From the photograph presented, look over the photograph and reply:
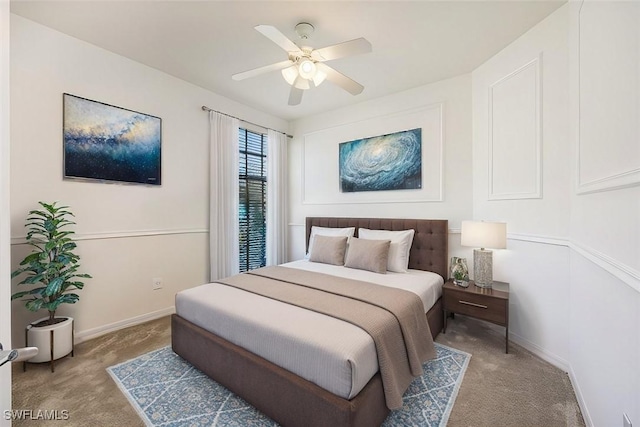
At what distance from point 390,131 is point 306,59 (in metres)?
1.93

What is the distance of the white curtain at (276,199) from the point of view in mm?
4359

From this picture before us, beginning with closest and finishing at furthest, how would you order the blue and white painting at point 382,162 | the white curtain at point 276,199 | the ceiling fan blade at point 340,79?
1. the ceiling fan blade at point 340,79
2. the blue and white painting at point 382,162
3. the white curtain at point 276,199

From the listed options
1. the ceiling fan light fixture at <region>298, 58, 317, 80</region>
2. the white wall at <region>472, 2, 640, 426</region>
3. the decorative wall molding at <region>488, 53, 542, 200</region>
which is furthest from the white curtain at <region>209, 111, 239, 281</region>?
the decorative wall molding at <region>488, 53, 542, 200</region>

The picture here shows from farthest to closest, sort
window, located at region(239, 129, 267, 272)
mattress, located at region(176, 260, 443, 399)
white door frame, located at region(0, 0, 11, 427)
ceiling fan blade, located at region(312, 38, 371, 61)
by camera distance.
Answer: window, located at region(239, 129, 267, 272) → ceiling fan blade, located at region(312, 38, 371, 61) → mattress, located at region(176, 260, 443, 399) → white door frame, located at region(0, 0, 11, 427)

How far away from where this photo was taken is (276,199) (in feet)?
14.5

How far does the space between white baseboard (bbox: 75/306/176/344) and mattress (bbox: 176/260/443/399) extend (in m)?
1.12

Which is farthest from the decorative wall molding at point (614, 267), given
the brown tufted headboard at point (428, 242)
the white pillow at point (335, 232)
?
the white pillow at point (335, 232)

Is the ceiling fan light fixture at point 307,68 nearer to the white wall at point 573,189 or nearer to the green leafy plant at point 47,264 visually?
the white wall at point 573,189

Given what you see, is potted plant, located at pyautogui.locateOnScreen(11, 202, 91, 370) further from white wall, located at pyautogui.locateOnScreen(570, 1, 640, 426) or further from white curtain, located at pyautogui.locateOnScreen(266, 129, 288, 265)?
white wall, located at pyautogui.locateOnScreen(570, 1, 640, 426)

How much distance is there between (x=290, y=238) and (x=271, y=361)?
3222mm

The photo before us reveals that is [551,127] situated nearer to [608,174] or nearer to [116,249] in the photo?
[608,174]

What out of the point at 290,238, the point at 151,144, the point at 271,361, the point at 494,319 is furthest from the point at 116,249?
the point at 494,319

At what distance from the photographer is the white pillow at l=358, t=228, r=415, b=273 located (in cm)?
299

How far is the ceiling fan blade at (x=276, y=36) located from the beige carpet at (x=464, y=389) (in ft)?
8.45
